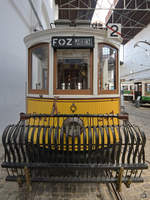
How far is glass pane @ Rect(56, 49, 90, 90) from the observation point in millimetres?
2441

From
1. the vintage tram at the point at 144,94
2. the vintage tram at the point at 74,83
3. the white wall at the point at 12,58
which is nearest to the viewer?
the vintage tram at the point at 74,83

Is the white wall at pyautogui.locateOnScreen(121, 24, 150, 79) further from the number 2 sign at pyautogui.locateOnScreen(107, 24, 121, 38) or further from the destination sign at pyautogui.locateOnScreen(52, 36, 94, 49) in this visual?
the destination sign at pyautogui.locateOnScreen(52, 36, 94, 49)

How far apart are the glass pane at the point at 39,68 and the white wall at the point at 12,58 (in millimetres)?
2476

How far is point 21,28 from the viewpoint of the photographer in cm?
608

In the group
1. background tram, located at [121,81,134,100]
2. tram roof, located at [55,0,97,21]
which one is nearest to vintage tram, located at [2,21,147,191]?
tram roof, located at [55,0,97,21]

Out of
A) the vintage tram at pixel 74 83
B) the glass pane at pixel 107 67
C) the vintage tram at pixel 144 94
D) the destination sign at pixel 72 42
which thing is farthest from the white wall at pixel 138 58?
the destination sign at pixel 72 42

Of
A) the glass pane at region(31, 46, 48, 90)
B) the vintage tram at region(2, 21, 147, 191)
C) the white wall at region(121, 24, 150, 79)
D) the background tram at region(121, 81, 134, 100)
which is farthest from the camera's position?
the background tram at region(121, 81, 134, 100)

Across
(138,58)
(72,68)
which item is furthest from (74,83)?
(138,58)

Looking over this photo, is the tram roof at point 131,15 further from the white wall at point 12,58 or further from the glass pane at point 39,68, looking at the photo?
the glass pane at point 39,68

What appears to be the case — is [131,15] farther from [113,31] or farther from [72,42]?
[72,42]

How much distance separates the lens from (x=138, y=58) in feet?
65.7

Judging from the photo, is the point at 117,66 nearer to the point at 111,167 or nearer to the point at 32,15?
the point at 111,167

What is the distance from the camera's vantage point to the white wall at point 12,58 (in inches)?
185

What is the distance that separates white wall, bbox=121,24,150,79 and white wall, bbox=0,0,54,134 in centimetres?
1676
